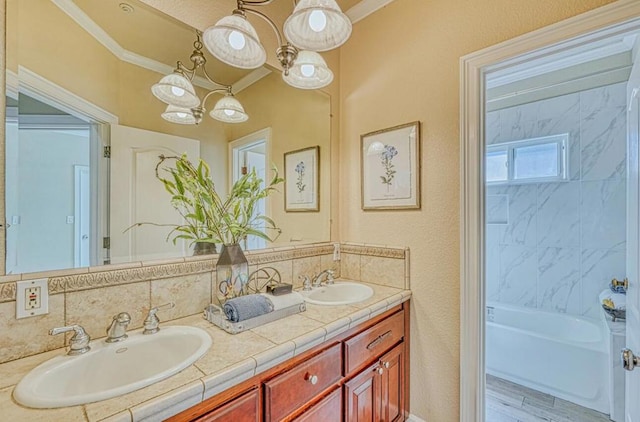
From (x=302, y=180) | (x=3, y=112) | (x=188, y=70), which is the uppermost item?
(x=188, y=70)

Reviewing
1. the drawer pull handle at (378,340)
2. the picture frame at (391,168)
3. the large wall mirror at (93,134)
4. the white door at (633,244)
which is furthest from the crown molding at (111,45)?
the white door at (633,244)

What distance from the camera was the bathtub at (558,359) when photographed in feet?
6.51

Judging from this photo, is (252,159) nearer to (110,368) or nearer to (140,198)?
(140,198)

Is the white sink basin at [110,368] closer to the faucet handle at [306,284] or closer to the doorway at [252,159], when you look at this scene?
the doorway at [252,159]

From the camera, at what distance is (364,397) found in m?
1.37

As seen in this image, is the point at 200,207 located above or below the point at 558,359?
above

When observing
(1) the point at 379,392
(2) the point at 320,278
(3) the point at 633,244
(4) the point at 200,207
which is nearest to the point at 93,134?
(4) the point at 200,207

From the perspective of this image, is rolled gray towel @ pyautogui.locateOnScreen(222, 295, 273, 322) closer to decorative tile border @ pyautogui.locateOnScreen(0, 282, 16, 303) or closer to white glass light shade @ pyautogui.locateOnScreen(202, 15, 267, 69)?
decorative tile border @ pyautogui.locateOnScreen(0, 282, 16, 303)

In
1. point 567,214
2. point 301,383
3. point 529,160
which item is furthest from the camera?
point 529,160

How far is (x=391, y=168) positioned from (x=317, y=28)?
3.02 feet

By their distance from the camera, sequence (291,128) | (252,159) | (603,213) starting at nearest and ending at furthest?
1. (252,159)
2. (291,128)
3. (603,213)

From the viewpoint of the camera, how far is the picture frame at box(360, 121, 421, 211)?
1.71m

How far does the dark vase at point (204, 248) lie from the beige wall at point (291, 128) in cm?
46

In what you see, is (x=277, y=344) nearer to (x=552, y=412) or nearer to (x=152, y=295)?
(x=152, y=295)
